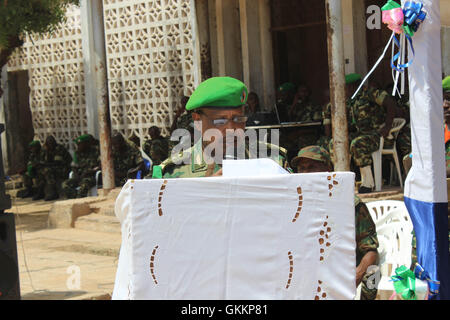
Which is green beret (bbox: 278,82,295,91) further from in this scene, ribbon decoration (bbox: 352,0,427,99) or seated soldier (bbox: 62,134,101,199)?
ribbon decoration (bbox: 352,0,427,99)

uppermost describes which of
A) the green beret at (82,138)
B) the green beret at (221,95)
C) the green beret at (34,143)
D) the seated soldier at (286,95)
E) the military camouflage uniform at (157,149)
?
the seated soldier at (286,95)

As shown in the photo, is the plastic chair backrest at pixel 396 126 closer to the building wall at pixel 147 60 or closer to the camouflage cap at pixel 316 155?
the building wall at pixel 147 60

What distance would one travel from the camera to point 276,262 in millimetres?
2350

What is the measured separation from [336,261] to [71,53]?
1119 cm

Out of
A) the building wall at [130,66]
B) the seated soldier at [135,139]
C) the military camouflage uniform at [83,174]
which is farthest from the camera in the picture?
the military camouflage uniform at [83,174]

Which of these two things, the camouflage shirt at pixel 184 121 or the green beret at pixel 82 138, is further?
the green beret at pixel 82 138

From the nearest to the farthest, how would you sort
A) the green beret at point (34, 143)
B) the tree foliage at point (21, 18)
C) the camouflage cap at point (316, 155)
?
the camouflage cap at point (316, 155), the tree foliage at point (21, 18), the green beret at point (34, 143)

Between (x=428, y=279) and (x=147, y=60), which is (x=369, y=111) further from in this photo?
(x=428, y=279)

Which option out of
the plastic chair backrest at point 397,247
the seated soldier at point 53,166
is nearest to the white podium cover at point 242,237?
the plastic chair backrest at point 397,247

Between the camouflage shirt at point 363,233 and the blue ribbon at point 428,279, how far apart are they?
0.21m

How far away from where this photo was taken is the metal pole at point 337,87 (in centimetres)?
736

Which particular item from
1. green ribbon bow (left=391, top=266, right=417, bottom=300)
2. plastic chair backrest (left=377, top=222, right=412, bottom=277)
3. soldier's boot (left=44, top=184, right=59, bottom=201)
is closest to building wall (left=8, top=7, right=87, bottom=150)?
soldier's boot (left=44, top=184, right=59, bottom=201)

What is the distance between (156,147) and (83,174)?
6.12 feet
